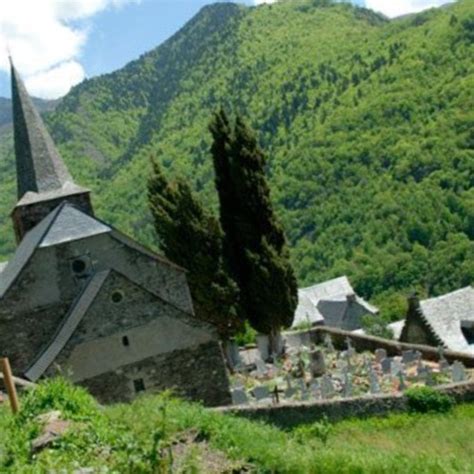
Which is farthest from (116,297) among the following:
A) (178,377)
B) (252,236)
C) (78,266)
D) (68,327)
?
(252,236)

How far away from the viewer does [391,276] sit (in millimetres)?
96938

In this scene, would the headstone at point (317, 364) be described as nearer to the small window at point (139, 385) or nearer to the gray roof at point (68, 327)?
the small window at point (139, 385)

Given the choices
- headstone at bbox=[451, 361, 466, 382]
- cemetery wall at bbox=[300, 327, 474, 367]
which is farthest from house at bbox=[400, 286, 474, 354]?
headstone at bbox=[451, 361, 466, 382]

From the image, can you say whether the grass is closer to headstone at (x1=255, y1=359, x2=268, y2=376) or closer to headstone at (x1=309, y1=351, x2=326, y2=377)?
headstone at (x1=309, y1=351, x2=326, y2=377)

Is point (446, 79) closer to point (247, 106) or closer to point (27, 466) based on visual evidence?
point (247, 106)

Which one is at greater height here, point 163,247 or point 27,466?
point 163,247

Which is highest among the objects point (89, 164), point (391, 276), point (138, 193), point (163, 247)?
point (89, 164)

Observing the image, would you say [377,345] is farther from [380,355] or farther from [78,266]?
[78,266]

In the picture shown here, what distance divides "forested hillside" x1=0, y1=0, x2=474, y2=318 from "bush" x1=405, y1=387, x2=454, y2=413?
7202cm

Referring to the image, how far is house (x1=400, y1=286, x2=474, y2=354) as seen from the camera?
35.8 meters

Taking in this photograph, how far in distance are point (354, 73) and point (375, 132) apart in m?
28.9

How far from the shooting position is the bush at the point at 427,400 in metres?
19.6

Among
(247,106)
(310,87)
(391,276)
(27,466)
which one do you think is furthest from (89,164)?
(27,466)

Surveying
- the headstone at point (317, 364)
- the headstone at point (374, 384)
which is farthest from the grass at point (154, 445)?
the headstone at point (317, 364)
